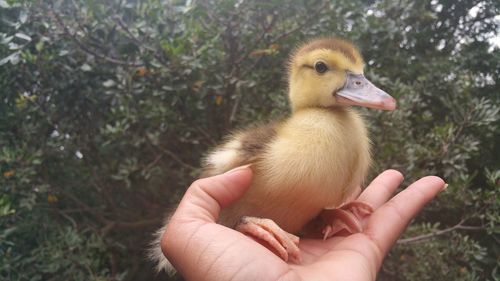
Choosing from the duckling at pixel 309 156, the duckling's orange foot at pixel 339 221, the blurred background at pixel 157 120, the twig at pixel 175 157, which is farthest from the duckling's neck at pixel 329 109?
the twig at pixel 175 157

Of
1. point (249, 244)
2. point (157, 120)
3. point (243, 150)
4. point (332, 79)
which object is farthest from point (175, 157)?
point (249, 244)

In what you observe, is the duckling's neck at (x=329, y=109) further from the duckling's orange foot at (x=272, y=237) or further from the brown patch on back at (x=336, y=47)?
the duckling's orange foot at (x=272, y=237)

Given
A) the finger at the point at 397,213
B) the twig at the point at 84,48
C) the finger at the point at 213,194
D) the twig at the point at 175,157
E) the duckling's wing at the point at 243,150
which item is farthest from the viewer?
the twig at the point at 175,157

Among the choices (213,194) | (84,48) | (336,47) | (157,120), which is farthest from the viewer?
(157,120)

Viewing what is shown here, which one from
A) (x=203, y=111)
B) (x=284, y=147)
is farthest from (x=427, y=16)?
(x=284, y=147)

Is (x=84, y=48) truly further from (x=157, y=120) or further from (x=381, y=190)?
(x=381, y=190)

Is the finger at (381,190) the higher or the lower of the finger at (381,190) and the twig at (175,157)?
the higher
